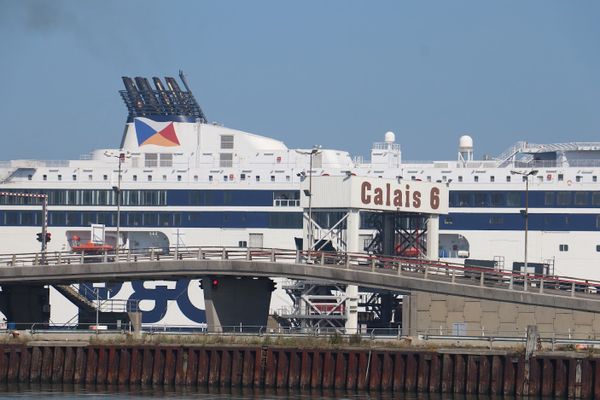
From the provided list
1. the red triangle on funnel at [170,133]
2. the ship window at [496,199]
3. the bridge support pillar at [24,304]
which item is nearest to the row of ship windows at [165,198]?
the red triangle on funnel at [170,133]

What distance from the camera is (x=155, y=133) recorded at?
105125 millimetres

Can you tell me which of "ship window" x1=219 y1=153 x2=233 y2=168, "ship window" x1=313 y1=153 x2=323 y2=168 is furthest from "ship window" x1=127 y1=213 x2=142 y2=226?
"ship window" x1=313 y1=153 x2=323 y2=168

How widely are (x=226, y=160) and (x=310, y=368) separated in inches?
1805

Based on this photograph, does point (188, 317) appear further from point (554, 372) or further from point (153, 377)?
point (554, 372)

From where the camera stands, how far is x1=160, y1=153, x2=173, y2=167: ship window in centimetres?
10312

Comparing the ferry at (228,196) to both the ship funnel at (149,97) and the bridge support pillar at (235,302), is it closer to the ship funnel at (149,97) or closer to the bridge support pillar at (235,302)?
the ship funnel at (149,97)

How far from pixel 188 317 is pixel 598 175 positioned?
2644 cm

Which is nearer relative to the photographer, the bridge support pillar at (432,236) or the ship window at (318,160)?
the bridge support pillar at (432,236)

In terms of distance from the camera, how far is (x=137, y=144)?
346 feet

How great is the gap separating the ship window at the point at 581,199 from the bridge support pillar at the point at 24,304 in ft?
117

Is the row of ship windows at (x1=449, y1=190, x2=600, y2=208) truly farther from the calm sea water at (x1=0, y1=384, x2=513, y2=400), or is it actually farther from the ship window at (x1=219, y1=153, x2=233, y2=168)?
the calm sea water at (x1=0, y1=384, x2=513, y2=400)

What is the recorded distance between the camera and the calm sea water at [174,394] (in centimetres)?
5547

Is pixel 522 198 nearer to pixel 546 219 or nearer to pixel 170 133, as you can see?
pixel 546 219

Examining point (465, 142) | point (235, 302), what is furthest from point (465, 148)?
point (235, 302)
